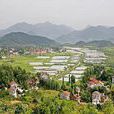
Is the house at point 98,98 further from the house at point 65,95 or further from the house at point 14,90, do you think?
the house at point 14,90

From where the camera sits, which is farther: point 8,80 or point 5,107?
point 8,80

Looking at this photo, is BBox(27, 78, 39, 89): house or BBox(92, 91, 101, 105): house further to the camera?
BBox(27, 78, 39, 89): house

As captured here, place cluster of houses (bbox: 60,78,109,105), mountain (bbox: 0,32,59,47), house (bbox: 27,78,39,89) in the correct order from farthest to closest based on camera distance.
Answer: mountain (bbox: 0,32,59,47)
house (bbox: 27,78,39,89)
cluster of houses (bbox: 60,78,109,105)

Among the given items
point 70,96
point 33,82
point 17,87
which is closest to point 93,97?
point 70,96

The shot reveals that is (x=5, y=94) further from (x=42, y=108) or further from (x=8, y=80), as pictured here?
(x=42, y=108)

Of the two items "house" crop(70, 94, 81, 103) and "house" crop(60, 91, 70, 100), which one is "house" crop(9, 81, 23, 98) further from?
"house" crop(70, 94, 81, 103)

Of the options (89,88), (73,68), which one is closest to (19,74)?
(89,88)

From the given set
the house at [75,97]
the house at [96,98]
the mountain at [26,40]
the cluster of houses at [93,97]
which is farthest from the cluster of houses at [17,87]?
the mountain at [26,40]

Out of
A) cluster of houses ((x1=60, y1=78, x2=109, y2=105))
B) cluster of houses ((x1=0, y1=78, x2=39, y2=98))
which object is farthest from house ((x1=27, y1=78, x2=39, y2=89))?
cluster of houses ((x1=60, y1=78, x2=109, y2=105))
